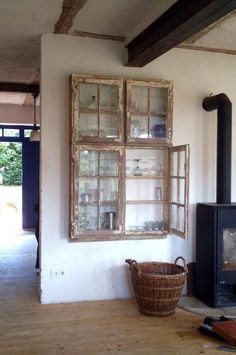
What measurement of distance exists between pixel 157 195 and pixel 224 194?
70cm

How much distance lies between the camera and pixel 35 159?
909 cm

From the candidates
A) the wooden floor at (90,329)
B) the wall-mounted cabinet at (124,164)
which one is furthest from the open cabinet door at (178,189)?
the wooden floor at (90,329)

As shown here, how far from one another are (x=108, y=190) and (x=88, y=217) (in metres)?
0.35

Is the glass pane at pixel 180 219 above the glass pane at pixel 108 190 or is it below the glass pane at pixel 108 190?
below

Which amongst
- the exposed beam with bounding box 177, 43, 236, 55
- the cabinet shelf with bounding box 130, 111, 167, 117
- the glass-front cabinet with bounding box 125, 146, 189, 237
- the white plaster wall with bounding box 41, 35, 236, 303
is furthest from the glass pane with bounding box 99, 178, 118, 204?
the exposed beam with bounding box 177, 43, 236, 55

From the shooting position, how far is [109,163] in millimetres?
4219

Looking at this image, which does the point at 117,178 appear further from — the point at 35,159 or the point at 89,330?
the point at 35,159

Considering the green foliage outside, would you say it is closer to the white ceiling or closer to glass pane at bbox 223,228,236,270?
the white ceiling

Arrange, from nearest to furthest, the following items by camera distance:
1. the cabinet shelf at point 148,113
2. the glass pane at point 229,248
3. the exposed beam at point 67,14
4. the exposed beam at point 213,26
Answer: the exposed beam at point 67,14 < the exposed beam at point 213,26 < the glass pane at point 229,248 < the cabinet shelf at point 148,113

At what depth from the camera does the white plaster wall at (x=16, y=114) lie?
8688mm

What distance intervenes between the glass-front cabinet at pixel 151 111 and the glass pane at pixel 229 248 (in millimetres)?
1125

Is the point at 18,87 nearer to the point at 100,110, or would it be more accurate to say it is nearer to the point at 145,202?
the point at 100,110

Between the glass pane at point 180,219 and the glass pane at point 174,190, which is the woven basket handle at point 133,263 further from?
the glass pane at point 174,190

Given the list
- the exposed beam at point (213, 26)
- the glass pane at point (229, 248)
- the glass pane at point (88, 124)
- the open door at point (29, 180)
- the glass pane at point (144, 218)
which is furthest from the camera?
the open door at point (29, 180)
